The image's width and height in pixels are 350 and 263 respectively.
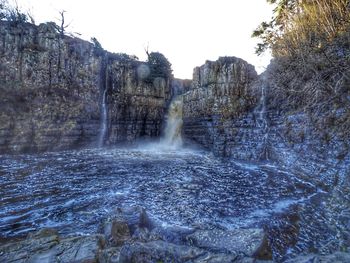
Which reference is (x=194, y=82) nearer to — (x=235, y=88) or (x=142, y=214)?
(x=235, y=88)

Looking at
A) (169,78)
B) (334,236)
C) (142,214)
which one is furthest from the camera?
(169,78)

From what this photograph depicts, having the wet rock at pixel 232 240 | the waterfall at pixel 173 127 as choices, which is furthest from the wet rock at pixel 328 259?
the waterfall at pixel 173 127

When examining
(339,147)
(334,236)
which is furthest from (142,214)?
(339,147)

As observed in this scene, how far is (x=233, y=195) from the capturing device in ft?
25.7

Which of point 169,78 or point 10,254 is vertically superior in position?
point 169,78

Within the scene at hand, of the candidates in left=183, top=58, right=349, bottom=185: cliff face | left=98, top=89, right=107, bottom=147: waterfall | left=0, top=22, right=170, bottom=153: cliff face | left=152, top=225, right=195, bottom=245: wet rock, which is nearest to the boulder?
left=152, top=225, right=195, bottom=245: wet rock

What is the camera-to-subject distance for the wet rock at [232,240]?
389 cm

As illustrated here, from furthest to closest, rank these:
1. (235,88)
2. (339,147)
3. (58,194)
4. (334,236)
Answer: (235,88)
(339,147)
(58,194)
(334,236)

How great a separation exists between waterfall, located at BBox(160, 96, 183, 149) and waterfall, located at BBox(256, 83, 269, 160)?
10803 millimetres

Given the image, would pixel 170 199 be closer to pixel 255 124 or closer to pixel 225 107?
pixel 255 124

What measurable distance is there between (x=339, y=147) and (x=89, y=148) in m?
20.5

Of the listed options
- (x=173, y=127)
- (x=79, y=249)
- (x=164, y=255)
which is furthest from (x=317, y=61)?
(x=173, y=127)

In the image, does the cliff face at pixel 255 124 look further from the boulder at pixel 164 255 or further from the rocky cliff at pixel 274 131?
the boulder at pixel 164 255

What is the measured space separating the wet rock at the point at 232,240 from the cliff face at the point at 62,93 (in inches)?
743
